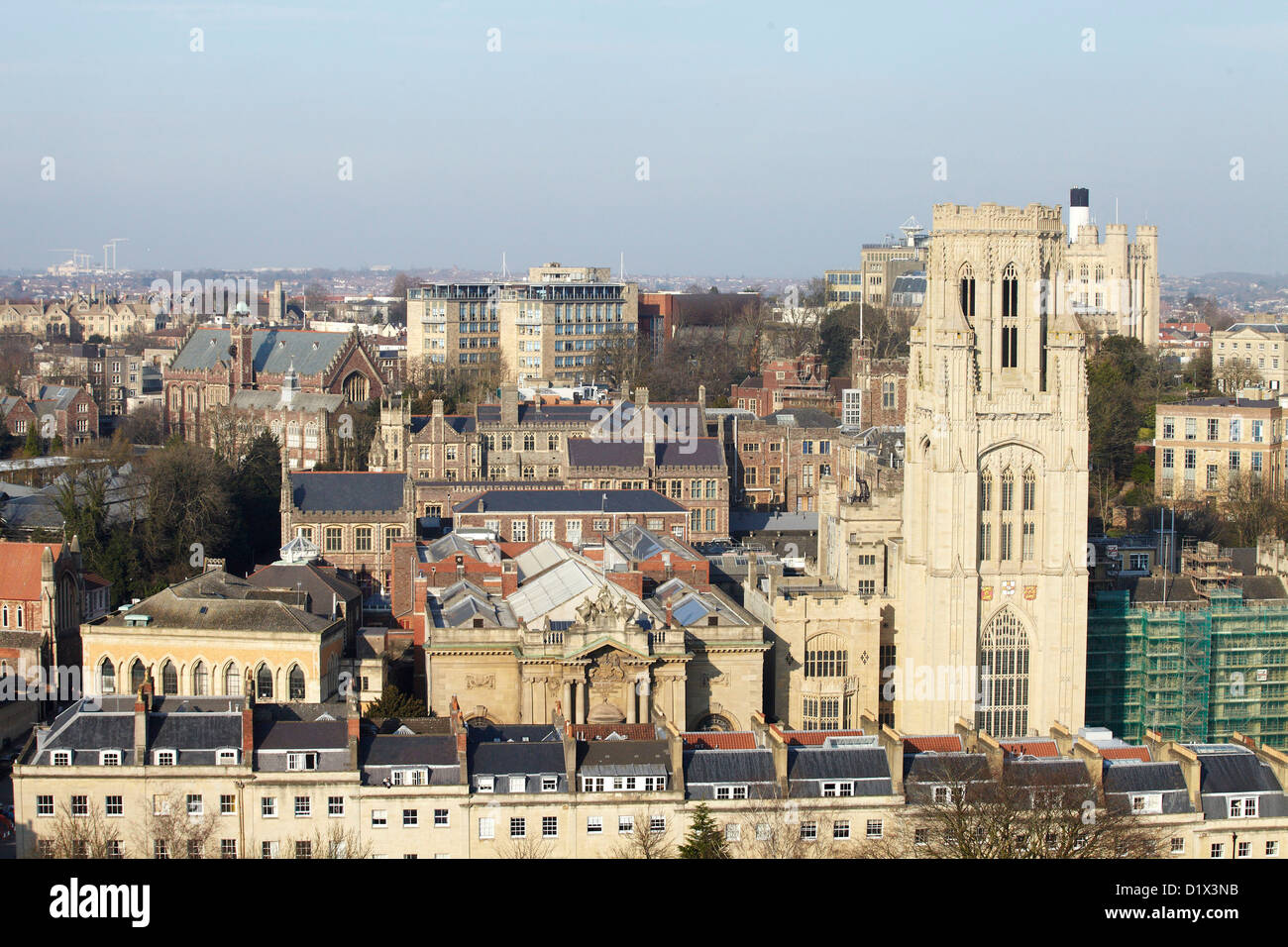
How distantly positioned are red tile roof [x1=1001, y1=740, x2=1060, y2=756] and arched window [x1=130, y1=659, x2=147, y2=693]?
79.1ft

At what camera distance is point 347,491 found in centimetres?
6762

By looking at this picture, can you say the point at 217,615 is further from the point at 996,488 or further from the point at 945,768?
the point at 945,768

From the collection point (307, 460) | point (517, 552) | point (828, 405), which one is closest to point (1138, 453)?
point (828, 405)

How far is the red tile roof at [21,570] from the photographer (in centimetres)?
5544

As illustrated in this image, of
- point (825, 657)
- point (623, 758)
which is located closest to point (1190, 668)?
point (825, 657)

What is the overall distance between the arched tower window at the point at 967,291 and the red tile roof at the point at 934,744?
1152 cm

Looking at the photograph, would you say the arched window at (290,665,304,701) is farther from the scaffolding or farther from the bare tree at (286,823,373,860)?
the scaffolding

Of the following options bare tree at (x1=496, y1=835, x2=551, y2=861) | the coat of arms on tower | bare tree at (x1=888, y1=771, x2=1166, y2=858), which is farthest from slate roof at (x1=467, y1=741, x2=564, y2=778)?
bare tree at (x1=888, y1=771, x2=1166, y2=858)

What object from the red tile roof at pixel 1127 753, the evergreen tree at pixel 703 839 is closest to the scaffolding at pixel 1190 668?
the red tile roof at pixel 1127 753

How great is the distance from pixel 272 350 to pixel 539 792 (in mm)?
76486

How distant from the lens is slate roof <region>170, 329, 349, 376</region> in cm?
10419

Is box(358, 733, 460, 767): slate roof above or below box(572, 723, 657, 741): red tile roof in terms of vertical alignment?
above

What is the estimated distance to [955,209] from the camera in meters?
45.4

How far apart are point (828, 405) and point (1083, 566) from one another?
46504mm
